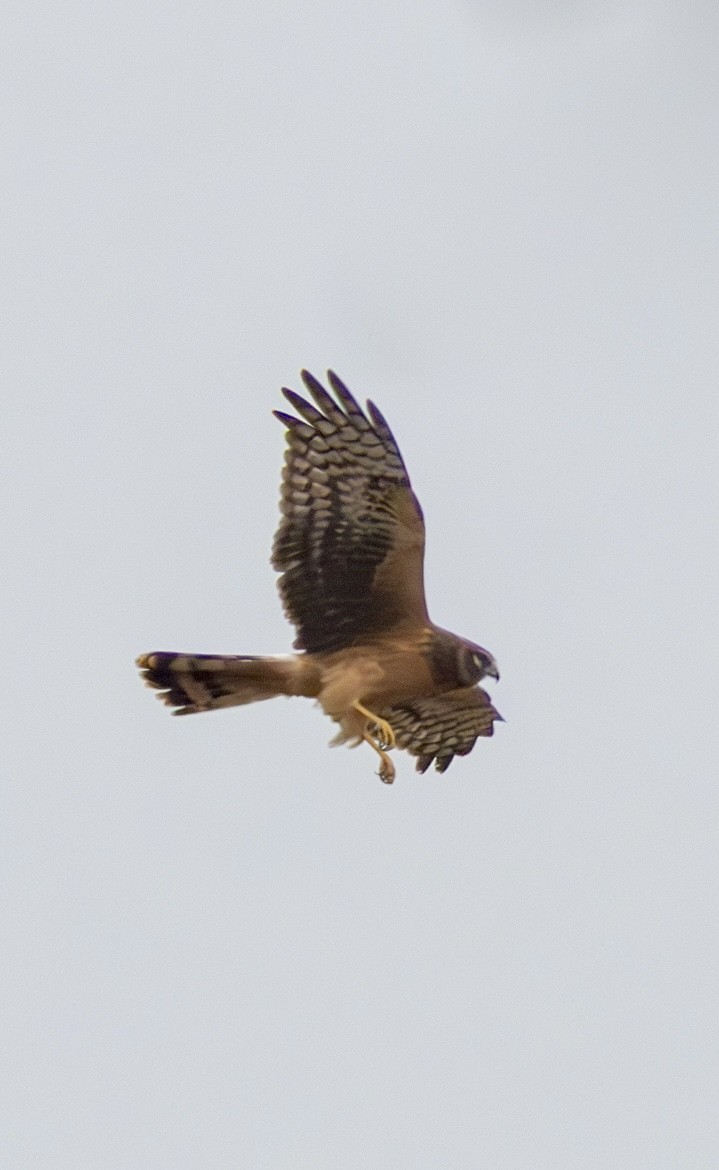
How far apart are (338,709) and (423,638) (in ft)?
1.82

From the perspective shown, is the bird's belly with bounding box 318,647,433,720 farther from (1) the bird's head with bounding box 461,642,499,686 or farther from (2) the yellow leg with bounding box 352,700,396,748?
(1) the bird's head with bounding box 461,642,499,686

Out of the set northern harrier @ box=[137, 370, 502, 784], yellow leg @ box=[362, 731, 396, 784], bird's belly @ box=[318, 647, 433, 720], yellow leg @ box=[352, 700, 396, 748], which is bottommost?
yellow leg @ box=[362, 731, 396, 784]

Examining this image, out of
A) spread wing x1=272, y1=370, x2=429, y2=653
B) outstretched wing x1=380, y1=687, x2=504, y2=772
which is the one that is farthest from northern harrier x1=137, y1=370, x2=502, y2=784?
outstretched wing x1=380, y1=687, x2=504, y2=772

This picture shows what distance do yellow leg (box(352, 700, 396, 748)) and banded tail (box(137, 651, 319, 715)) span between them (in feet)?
0.80

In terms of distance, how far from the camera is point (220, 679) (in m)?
11.4

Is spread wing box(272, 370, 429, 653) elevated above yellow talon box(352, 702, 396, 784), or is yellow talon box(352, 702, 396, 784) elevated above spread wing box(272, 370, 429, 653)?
spread wing box(272, 370, 429, 653)

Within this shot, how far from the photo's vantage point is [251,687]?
11.5m

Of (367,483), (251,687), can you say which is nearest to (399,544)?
(367,483)

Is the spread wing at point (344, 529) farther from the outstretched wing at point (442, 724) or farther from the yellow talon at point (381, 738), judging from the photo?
the outstretched wing at point (442, 724)

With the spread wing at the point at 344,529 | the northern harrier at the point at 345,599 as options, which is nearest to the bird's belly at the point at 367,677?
the northern harrier at the point at 345,599

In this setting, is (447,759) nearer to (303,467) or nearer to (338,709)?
(338,709)

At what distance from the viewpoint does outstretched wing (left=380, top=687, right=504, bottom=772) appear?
40.1ft

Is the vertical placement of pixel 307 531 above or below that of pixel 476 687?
above

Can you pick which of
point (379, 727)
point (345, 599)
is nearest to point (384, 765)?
point (379, 727)
